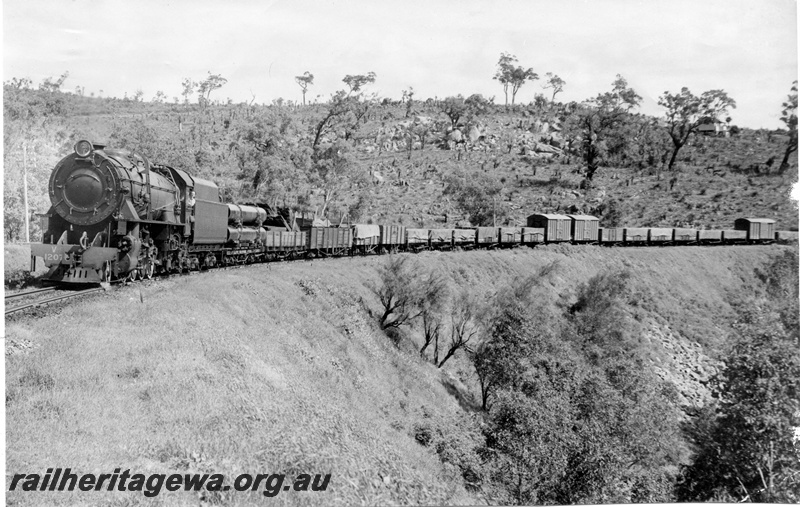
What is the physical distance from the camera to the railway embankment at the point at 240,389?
1104cm

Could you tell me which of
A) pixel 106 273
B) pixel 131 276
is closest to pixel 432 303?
pixel 131 276

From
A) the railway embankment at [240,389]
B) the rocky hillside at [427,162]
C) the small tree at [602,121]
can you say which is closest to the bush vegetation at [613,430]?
the railway embankment at [240,389]

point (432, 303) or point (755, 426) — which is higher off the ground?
point (432, 303)

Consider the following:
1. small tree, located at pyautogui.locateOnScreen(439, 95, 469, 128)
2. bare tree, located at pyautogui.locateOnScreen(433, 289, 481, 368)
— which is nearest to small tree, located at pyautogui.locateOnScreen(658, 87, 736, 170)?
small tree, located at pyautogui.locateOnScreen(439, 95, 469, 128)

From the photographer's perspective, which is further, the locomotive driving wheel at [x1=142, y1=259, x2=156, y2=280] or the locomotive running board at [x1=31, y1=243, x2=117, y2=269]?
the locomotive driving wheel at [x1=142, y1=259, x2=156, y2=280]

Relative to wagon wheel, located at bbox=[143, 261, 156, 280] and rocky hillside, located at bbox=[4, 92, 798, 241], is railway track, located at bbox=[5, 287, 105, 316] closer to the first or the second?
wagon wheel, located at bbox=[143, 261, 156, 280]

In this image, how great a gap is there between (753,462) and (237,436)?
1828cm

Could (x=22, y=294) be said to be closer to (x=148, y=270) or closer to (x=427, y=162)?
(x=148, y=270)

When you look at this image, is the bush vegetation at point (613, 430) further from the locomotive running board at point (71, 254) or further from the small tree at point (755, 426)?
the locomotive running board at point (71, 254)

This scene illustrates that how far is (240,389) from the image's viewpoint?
15.1 meters

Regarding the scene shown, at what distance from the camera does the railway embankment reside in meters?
11.0

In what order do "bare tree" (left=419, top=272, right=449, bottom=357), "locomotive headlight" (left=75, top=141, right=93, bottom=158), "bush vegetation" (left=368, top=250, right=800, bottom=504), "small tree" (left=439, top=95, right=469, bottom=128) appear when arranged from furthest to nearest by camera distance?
1. "small tree" (left=439, top=95, right=469, bottom=128)
2. "bare tree" (left=419, top=272, right=449, bottom=357)
3. "bush vegetation" (left=368, top=250, right=800, bottom=504)
4. "locomotive headlight" (left=75, top=141, right=93, bottom=158)

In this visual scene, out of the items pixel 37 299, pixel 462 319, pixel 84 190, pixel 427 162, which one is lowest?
pixel 462 319

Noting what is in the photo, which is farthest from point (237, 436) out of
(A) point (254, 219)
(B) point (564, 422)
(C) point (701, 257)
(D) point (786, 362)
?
(C) point (701, 257)
